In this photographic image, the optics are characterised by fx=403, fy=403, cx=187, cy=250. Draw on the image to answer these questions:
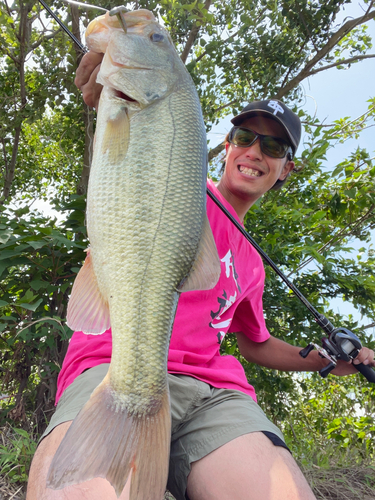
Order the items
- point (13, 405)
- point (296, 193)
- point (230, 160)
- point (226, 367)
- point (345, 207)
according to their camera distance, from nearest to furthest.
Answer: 1. point (226, 367)
2. point (230, 160)
3. point (13, 405)
4. point (345, 207)
5. point (296, 193)

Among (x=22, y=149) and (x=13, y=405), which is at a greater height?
(x=22, y=149)

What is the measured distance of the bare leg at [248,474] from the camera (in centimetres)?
143

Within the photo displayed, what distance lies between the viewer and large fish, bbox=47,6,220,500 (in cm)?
108

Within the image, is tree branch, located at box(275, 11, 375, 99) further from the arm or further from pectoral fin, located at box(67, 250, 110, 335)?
pectoral fin, located at box(67, 250, 110, 335)

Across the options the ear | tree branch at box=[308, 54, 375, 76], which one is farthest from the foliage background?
the ear

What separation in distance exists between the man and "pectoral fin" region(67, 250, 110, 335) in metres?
0.35

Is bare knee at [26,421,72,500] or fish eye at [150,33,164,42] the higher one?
fish eye at [150,33,164,42]

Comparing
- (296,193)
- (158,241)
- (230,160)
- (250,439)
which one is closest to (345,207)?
(296,193)

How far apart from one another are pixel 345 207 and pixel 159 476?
14.3 ft

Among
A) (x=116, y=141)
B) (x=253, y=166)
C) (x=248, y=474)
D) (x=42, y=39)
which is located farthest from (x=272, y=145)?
(x=42, y=39)

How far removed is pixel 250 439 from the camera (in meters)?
1.59

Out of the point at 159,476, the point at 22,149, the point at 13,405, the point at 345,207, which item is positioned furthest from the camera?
the point at 22,149

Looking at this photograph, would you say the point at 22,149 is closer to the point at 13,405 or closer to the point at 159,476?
the point at 13,405

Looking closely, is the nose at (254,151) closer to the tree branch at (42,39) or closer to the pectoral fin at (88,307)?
the pectoral fin at (88,307)
